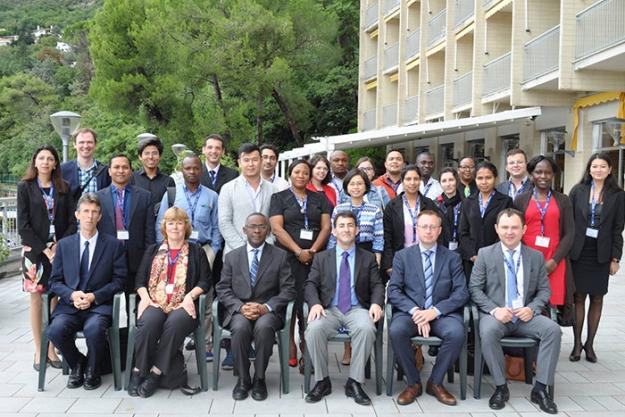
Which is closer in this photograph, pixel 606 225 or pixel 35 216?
pixel 35 216

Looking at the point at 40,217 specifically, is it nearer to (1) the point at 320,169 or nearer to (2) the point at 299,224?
(2) the point at 299,224

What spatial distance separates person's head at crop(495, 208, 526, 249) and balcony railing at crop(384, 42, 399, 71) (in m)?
24.0

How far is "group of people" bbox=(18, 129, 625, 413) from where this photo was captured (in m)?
4.88

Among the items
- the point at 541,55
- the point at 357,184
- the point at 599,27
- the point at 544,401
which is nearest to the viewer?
the point at 544,401

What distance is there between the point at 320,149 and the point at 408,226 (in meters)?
12.7

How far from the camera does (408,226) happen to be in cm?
569

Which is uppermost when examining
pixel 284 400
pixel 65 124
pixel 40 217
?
pixel 65 124

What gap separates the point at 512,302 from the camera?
4.95 metres

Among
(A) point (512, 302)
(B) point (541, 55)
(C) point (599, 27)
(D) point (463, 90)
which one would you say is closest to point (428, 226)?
(A) point (512, 302)

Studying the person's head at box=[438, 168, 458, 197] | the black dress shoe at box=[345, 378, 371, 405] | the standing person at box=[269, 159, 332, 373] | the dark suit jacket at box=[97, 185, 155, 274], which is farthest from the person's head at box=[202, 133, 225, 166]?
the black dress shoe at box=[345, 378, 371, 405]

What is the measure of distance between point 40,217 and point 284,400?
104 inches

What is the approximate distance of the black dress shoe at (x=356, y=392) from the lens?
4.74 m

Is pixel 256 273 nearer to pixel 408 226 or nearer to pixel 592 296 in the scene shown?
pixel 408 226

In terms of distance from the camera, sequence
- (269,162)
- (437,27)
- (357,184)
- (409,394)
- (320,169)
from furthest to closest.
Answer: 1. (437,27)
2. (269,162)
3. (320,169)
4. (357,184)
5. (409,394)
